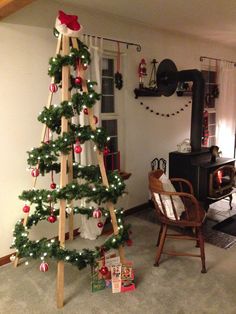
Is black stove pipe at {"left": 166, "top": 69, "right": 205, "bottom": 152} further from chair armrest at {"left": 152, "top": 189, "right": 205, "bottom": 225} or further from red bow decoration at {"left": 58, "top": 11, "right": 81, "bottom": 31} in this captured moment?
red bow decoration at {"left": 58, "top": 11, "right": 81, "bottom": 31}

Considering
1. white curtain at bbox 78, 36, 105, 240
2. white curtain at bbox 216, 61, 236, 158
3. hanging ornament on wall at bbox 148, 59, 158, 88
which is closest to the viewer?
white curtain at bbox 78, 36, 105, 240

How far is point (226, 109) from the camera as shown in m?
5.00

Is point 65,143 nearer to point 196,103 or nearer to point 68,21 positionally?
point 68,21

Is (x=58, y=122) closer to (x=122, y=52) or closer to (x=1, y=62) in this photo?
(x=1, y=62)

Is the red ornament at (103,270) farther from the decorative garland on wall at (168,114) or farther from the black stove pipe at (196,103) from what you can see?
the decorative garland on wall at (168,114)

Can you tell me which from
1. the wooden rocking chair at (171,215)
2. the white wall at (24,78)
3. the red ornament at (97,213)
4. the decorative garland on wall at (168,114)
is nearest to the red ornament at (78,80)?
the white wall at (24,78)

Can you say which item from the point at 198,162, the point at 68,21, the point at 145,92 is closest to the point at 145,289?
the point at 198,162

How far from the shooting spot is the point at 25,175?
8.75 feet

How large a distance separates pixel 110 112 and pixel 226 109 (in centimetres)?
263

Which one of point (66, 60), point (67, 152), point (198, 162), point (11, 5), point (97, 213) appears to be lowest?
point (97, 213)

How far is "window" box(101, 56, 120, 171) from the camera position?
3.36m

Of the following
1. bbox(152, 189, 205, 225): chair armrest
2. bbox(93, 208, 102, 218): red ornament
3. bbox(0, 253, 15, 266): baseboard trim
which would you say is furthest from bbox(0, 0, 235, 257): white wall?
bbox(152, 189, 205, 225): chair armrest

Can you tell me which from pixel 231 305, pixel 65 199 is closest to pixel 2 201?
pixel 65 199

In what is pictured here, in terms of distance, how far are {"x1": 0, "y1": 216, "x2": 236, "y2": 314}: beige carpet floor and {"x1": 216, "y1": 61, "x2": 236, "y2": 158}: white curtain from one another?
279 cm
